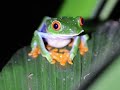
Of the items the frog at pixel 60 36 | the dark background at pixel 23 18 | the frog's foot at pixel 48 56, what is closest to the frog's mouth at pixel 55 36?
the frog at pixel 60 36

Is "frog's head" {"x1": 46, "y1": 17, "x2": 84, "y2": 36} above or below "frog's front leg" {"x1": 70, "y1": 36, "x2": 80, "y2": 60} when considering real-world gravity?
above

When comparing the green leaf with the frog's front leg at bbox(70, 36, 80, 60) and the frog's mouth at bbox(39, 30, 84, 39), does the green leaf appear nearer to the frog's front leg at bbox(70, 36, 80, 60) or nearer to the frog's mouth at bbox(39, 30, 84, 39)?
the frog's front leg at bbox(70, 36, 80, 60)

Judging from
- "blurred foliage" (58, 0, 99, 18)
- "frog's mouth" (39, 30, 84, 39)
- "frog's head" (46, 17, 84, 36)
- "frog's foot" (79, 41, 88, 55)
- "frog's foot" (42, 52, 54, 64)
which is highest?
"blurred foliage" (58, 0, 99, 18)

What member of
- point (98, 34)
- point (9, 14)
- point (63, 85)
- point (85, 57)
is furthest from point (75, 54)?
point (9, 14)

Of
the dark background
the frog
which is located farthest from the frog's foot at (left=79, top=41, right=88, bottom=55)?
the dark background

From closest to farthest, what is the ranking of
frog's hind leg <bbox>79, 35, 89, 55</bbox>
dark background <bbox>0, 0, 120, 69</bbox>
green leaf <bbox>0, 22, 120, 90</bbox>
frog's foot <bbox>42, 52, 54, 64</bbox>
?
1. green leaf <bbox>0, 22, 120, 90</bbox>
2. frog's foot <bbox>42, 52, 54, 64</bbox>
3. frog's hind leg <bbox>79, 35, 89, 55</bbox>
4. dark background <bbox>0, 0, 120, 69</bbox>

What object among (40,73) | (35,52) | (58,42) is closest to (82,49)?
(58,42)

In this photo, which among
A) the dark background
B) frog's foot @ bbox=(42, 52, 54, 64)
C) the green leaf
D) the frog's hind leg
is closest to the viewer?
the green leaf

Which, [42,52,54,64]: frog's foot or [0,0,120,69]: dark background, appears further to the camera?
[0,0,120,69]: dark background
